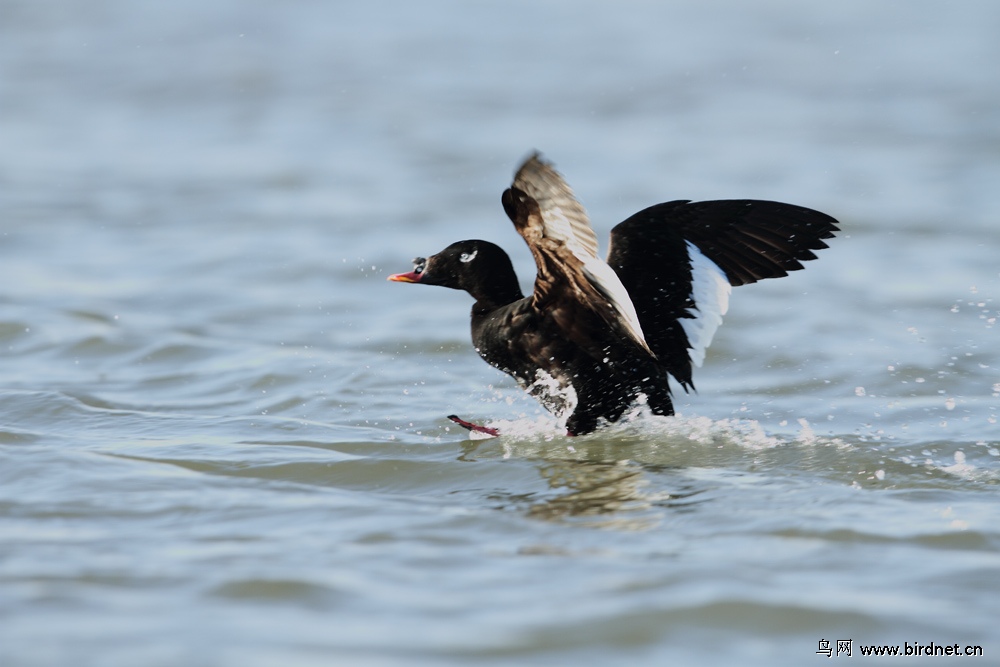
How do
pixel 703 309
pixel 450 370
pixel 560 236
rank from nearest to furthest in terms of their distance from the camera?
pixel 560 236
pixel 703 309
pixel 450 370

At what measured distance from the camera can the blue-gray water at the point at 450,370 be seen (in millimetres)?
3574

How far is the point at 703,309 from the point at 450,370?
1.97 meters

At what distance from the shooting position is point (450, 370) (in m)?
7.16

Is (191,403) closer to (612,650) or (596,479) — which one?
(596,479)

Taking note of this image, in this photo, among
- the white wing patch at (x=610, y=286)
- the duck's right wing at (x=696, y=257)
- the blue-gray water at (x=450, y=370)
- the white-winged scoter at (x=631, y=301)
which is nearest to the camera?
the blue-gray water at (x=450, y=370)

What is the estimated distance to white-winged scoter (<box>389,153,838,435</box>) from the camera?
5.33 meters

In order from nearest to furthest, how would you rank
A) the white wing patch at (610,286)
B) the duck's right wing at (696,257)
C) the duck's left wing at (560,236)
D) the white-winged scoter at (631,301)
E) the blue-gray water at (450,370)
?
1. the blue-gray water at (450,370)
2. the duck's left wing at (560,236)
3. the white wing patch at (610,286)
4. the white-winged scoter at (631,301)
5. the duck's right wing at (696,257)

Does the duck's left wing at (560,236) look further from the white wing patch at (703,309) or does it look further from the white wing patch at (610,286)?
the white wing patch at (703,309)

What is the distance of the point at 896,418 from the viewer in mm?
6078

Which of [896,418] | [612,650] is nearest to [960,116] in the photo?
[896,418]

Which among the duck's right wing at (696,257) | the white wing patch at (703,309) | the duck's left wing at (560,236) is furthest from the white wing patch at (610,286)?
the white wing patch at (703,309)

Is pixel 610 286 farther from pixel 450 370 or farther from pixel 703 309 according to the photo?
pixel 450 370

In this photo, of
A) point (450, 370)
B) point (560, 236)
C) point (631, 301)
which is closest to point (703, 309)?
point (631, 301)

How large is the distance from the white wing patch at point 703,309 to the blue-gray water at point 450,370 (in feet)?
1.31
